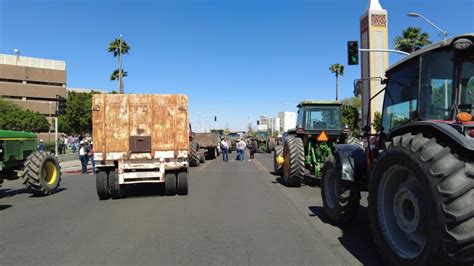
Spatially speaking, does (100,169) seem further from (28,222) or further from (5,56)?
(5,56)

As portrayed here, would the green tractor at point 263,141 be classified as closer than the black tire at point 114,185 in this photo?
No

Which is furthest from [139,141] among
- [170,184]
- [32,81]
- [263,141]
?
[32,81]

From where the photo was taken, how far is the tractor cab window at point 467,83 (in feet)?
15.0

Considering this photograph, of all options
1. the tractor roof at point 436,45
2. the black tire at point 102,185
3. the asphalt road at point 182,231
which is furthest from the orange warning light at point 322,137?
the tractor roof at point 436,45

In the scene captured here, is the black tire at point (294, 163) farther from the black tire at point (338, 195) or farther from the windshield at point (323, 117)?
the black tire at point (338, 195)

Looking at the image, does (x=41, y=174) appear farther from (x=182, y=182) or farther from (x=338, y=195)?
(x=338, y=195)

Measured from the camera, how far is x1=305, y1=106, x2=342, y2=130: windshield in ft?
46.9

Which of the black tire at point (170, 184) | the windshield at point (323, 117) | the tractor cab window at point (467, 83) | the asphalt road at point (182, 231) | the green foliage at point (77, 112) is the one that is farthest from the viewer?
the green foliage at point (77, 112)

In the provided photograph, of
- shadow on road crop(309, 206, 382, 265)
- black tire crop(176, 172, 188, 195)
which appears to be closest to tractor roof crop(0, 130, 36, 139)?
black tire crop(176, 172, 188, 195)

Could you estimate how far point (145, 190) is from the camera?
13188mm

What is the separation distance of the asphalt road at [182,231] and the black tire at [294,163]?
3.89ft

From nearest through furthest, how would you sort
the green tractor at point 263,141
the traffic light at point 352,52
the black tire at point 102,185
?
the black tire at point 102,185, the traffic light at point 352,52, the green tractor at point 263,141

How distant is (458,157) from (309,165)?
10032 mm

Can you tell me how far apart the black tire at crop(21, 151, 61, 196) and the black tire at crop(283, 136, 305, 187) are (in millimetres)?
7462
